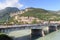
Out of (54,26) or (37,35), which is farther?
(54,26)

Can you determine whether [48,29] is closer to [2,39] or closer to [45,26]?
[45,26]

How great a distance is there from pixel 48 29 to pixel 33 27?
83.4 feet

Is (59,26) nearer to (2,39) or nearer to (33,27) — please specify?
(33,27)

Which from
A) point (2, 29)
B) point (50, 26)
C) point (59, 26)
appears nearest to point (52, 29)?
point (50, 26)

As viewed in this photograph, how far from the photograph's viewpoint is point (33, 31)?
116 meters

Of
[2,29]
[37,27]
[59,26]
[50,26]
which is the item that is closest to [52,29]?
[50,26]

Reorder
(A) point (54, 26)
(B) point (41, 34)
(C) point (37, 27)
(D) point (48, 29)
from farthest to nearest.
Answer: (A) point (54, 26), (D) point (48, 29), (C) point (37, 27), (B) point (41, 34)

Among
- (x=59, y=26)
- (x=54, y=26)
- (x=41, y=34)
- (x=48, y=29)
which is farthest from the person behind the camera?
(x=59, y=26)

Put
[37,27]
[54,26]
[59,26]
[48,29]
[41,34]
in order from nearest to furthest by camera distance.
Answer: [41,34]
[37,27]
[48,29]
[54,26]
[59,26]

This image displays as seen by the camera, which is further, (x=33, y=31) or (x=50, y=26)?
(x=50, y=26)

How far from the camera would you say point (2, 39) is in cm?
7638

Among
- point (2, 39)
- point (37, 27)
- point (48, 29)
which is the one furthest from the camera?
point (48, 29)

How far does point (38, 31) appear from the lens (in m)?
116

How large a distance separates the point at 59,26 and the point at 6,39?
89.3 meters
